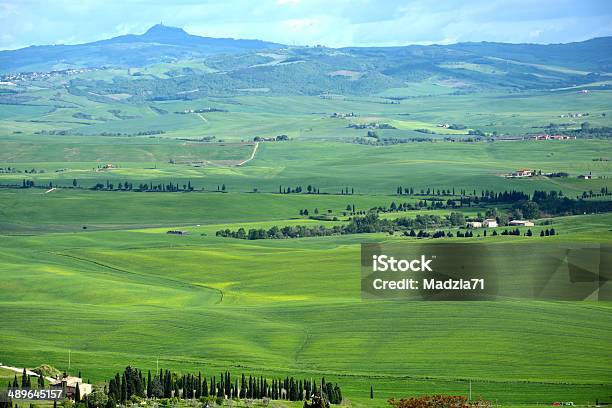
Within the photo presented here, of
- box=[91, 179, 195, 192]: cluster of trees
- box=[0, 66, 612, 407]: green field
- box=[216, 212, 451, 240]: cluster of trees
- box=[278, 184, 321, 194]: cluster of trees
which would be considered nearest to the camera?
box=[0, 66, 612, 407]: green field

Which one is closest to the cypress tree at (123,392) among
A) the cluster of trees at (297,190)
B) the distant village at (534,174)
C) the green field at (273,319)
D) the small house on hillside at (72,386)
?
the small house on hillside at (72,386)

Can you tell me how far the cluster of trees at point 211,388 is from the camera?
2682 inches

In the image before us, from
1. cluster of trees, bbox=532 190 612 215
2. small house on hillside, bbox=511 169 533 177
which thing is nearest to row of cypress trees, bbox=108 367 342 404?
cluster of trees, bbox=532 190 612 215

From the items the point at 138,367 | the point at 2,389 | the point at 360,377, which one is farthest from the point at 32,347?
the point at 360,377

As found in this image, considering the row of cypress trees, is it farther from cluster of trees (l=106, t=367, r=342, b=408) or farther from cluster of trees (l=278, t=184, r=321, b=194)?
cluster of trees (l=278, t=184, r=321, b=194)

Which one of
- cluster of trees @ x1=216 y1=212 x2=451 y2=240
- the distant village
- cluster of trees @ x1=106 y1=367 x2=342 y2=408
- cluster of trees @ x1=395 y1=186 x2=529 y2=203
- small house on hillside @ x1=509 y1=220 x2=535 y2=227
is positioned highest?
the distant village

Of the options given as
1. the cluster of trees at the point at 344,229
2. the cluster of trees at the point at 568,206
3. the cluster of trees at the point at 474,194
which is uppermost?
the cluster of trees at the point at 474,194

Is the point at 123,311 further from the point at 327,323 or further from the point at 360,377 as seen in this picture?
the point at 360,377

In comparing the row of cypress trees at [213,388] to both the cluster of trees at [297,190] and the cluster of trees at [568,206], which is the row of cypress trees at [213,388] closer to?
the cluster of trees at [568,206]

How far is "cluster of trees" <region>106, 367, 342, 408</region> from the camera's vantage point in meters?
68.1

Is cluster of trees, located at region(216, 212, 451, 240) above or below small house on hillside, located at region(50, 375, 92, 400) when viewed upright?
above

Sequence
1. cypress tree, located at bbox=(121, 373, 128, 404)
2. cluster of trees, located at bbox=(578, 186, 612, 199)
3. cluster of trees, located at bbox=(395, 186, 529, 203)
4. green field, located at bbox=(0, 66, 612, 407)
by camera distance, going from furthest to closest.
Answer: cluster of trees, located at bbox=(578, 186, 612, 199) → cluster of trees, located at bbox=(395, 186, 529, 203) → green field, located at bbox=(0, 66, 612, 407) → cypress tree, located at bbox=(121, 373, 128, 404)

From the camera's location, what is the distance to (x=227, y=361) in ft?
260

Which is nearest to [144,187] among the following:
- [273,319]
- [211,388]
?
[273,319]
